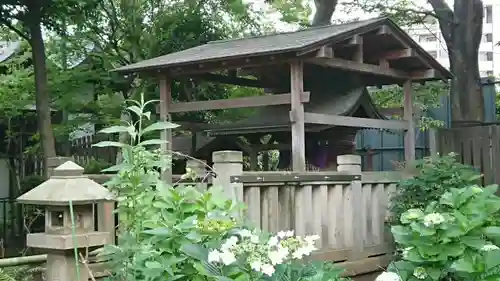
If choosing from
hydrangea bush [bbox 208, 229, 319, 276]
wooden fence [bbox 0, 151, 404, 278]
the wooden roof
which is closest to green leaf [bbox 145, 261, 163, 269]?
hydrangea bush [bbox 208, 229, 319, 276]

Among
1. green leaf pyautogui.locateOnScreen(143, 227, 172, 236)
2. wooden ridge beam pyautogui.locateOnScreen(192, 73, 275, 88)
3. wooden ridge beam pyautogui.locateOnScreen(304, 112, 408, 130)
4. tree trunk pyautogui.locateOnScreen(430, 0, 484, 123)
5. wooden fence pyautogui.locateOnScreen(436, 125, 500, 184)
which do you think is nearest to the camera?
green leaf pyautogui.locateOnScreen(143, 227, 172, 236)

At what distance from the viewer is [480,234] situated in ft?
10.3

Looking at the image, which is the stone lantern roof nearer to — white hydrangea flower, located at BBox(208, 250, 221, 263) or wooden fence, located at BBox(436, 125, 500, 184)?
white hydrangea flower, located at BBox(208, 250, 221, 263)

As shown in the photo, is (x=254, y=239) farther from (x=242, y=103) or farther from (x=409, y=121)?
(x=409, y=121)

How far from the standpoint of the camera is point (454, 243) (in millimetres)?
3104

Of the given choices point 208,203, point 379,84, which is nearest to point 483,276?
point 208,203

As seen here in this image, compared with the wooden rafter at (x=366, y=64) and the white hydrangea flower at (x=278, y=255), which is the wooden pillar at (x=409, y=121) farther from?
the white hydrangea flower at (x=278, y=255)

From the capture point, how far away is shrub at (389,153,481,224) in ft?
21.8

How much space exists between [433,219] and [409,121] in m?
7.08

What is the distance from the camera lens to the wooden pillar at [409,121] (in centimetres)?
→ 980

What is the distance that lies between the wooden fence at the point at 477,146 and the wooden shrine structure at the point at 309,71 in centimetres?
56

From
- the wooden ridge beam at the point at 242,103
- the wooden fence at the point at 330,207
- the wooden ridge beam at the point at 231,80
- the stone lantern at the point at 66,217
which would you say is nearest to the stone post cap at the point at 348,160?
the wooden fence at the point at 330,207

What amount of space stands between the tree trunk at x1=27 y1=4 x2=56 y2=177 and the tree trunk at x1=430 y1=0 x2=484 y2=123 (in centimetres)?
718

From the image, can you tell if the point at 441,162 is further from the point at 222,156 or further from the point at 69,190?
the point at 69,190
